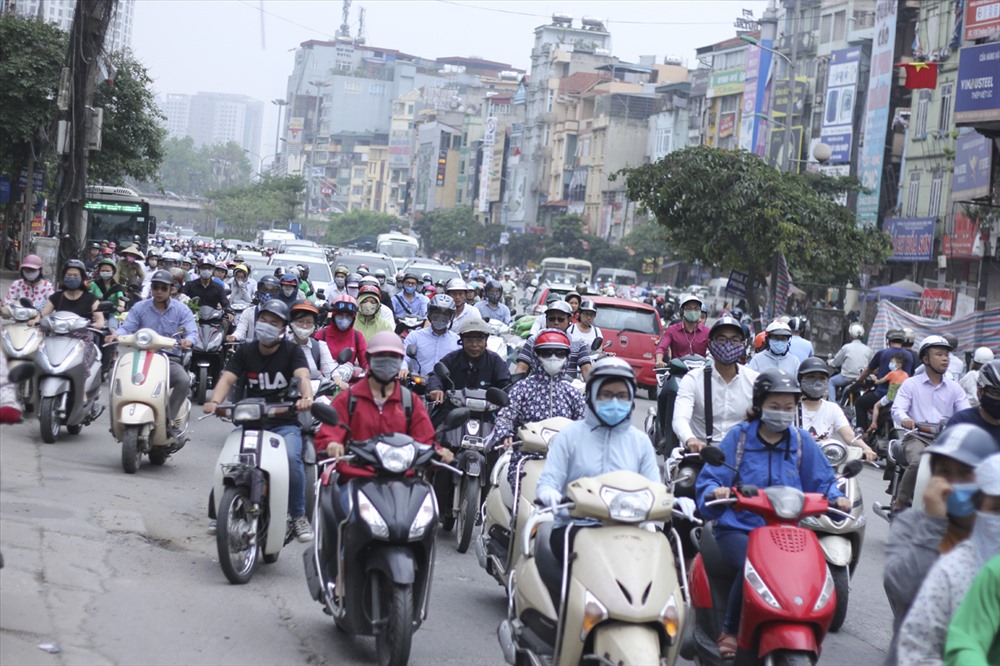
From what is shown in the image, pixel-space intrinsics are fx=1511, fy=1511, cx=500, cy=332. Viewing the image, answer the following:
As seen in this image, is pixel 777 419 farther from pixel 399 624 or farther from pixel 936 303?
pixel 936 303

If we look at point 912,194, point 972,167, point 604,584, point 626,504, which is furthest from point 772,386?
point 912,194


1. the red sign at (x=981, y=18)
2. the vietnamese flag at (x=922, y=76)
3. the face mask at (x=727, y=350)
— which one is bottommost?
the face mask at (x=727, y=350)

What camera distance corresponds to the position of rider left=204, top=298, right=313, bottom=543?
29.9 ft

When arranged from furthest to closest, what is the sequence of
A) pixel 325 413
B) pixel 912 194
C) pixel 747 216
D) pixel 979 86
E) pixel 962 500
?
pixel 912 194, pixel 747 216, pixel 979 86, pixel 325 413, pixel 962 500

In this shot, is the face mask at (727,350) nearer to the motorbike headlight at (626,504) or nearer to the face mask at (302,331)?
the motorbike headlight at (626,504)

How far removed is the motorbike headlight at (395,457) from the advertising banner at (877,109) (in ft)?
179

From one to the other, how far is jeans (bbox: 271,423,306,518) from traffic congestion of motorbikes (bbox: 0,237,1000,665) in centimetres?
1

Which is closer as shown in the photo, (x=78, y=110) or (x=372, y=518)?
(x=372, y=518)

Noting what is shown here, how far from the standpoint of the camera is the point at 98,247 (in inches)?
1219

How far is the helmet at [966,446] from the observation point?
4.15 meters

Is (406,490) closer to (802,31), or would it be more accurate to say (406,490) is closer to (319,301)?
(319,301)

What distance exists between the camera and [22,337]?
13.9 metres

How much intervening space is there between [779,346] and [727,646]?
6.66 metres

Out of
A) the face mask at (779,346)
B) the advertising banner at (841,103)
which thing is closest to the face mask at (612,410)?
the face mask at (779,346)
